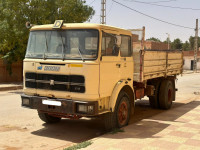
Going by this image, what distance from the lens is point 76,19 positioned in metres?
19.9

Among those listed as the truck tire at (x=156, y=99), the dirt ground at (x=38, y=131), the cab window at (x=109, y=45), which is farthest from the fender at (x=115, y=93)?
the truck tire at (x=156, y=99)

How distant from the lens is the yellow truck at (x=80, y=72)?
242 inches

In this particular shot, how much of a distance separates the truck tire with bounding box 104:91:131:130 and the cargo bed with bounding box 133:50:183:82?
112cm

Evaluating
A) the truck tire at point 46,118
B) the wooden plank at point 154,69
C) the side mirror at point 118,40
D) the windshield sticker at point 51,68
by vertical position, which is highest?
the side mirror at point 118,40

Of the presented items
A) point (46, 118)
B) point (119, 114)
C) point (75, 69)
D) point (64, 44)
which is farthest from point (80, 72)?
point (46, 118)

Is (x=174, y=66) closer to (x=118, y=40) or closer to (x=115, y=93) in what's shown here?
(x=118, y=40)

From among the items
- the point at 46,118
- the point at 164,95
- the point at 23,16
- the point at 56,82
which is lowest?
the point at 46,118

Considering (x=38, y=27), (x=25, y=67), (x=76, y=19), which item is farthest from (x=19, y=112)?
(x=76, y=19)

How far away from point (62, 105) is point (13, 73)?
1481cm

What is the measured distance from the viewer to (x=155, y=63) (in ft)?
30.6

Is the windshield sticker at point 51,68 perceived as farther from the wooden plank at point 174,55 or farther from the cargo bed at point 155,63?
the wooden plank at point 174,55

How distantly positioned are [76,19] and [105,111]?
14312 millimetres

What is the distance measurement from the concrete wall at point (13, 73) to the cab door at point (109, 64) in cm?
1408

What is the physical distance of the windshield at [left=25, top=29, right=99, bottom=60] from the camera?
244 inches
